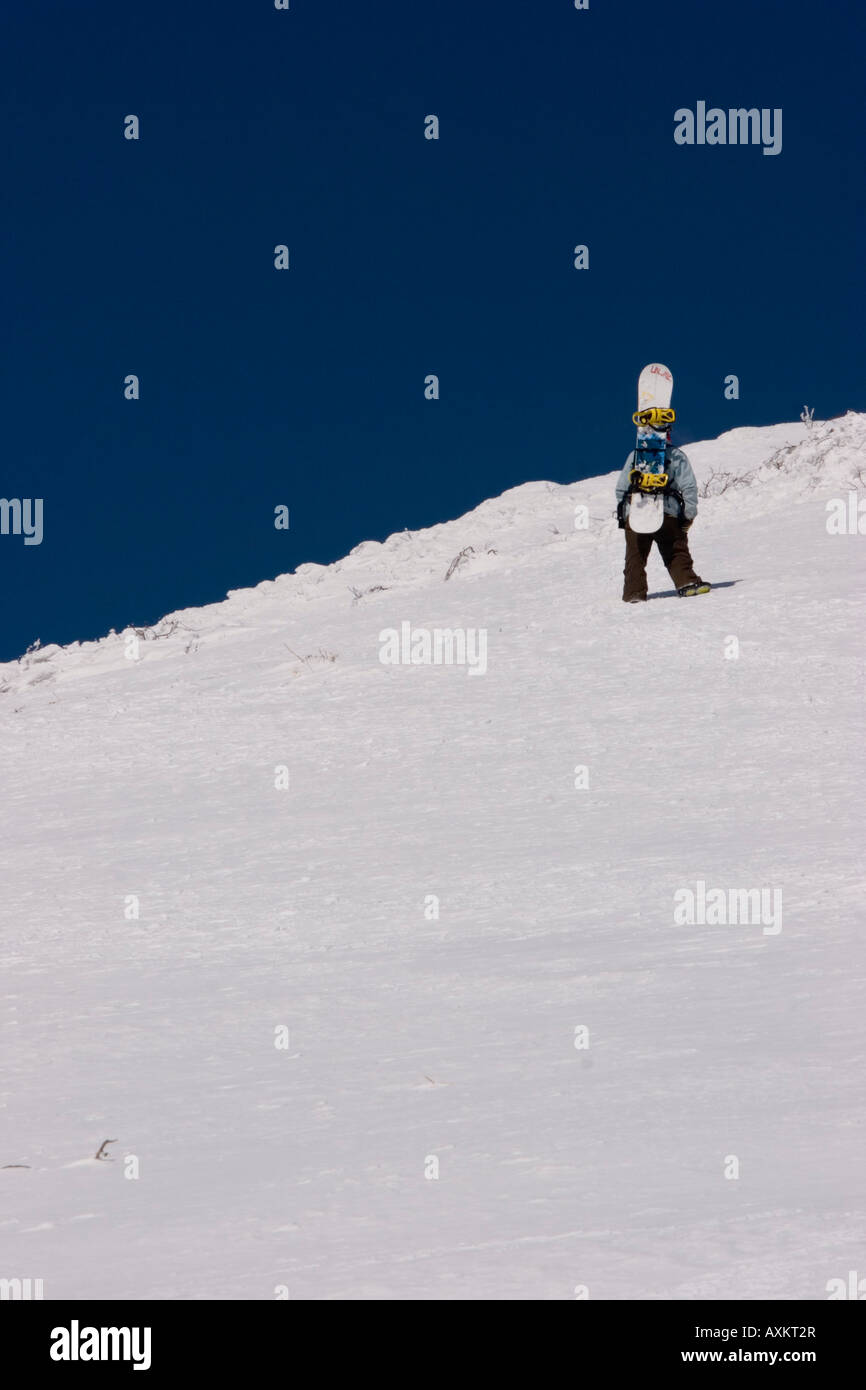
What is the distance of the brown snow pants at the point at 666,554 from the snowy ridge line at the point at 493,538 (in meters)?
3.23

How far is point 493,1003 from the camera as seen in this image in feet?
17.5

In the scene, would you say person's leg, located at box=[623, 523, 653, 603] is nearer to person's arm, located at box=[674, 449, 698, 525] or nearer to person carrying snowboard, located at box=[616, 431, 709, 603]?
person carrying snowboard, located at box=[616, 431, 709, 603]

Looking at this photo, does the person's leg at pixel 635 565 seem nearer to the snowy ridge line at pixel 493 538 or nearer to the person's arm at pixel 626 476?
the person's arm at pixel 626 476

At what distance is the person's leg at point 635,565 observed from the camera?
1259 centimetres

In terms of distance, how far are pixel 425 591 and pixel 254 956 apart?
9869mm

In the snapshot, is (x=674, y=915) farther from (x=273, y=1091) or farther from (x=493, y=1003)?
(x=273, y=1091)

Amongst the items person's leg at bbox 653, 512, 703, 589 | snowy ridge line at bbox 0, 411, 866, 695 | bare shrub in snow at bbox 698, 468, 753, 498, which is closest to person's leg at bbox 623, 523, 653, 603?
person's leg at bbox 653, 512, 703, 589

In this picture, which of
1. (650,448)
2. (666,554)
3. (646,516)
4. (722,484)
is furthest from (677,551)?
(722,484)

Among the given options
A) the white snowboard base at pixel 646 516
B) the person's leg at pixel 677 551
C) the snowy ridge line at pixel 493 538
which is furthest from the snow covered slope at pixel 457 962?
the snowy ridge line at pixel 493 538

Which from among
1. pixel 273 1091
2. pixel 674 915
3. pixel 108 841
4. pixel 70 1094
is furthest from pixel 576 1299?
pixel 108 841

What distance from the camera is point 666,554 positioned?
1281 centimetres

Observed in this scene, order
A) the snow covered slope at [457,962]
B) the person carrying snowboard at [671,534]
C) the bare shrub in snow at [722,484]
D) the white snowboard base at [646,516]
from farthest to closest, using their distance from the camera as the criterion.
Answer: the bare shrub in snow at [722,484] < the person carrying snowboard at [671,534] < the white snowboard base at [646,516] < the snow covered slope at [457,962]

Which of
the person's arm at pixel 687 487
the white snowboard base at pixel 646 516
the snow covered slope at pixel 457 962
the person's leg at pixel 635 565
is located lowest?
the snow covered slope at pixel 457 962
